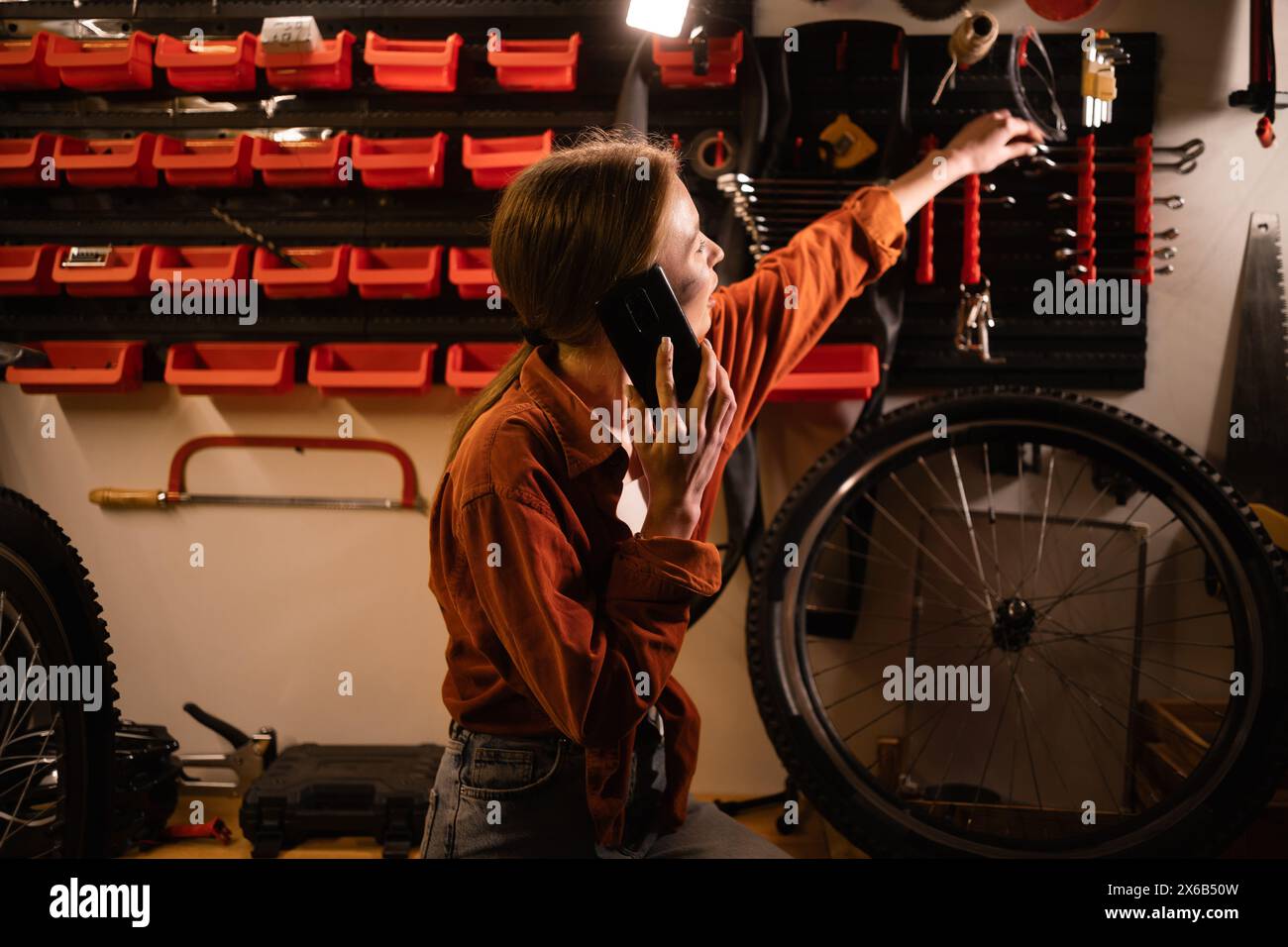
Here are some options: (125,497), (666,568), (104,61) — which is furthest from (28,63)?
(666,568)

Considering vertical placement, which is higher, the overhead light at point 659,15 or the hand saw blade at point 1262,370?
the overhead light at point 659,15

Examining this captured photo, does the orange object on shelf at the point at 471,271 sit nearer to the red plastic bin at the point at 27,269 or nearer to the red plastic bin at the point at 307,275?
the red plastic bin at the point at 307,275

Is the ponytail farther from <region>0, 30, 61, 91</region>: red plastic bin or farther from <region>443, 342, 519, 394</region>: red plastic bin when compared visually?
<region>0, 30, 61, 91</region>: red plastic bin

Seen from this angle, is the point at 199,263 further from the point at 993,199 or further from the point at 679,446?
the point at 993,199

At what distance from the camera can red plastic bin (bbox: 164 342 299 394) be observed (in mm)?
1962

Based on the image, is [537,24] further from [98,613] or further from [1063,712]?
[1063,712]

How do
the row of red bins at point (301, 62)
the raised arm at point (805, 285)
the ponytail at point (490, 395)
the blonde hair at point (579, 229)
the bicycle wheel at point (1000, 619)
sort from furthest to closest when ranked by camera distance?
1. the row of red bins at point (301, 62)
2. the bicycle wheel at point (1000, 619)
3. the raised arm at point (805, 285)
4. the ponytail at point (490, 395)
5. the blonde hair at point (579, 229)

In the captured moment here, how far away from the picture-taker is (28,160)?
1.97 metres

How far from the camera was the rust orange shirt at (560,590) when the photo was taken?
3.34ft

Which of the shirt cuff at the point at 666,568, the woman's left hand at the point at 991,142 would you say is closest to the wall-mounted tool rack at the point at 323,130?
the woman's left hand at the point at 991,142

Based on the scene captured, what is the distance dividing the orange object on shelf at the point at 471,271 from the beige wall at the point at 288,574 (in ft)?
0.92

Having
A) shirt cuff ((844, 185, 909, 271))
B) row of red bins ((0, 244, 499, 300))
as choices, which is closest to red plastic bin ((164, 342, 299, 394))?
row of red bins ((0, 244, 499, 300))
